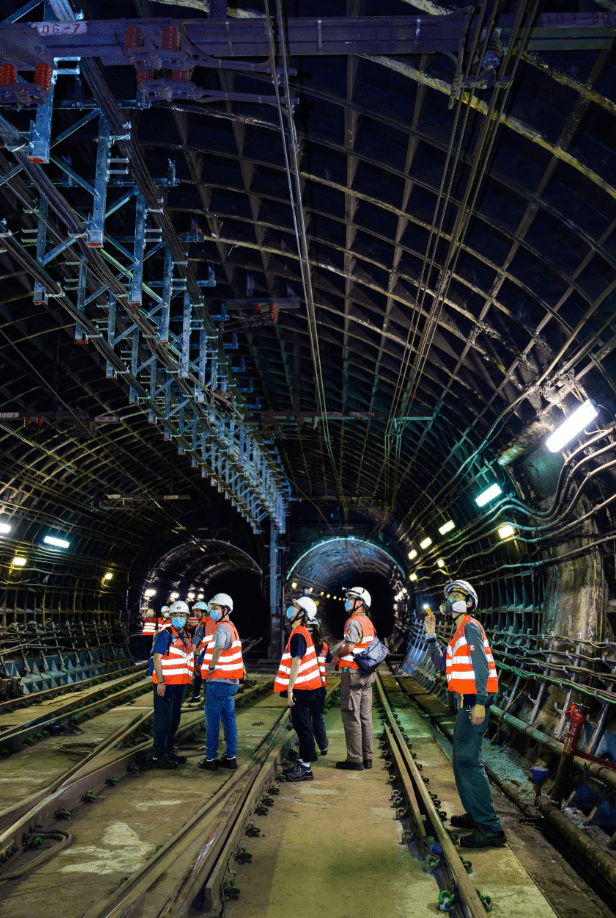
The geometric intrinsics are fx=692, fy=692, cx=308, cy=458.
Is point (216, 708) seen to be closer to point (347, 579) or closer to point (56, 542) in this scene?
point (56, 542)

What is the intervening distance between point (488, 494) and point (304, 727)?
6.17m

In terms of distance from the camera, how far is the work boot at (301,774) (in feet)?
24.4

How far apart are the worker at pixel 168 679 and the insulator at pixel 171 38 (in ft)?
18.6

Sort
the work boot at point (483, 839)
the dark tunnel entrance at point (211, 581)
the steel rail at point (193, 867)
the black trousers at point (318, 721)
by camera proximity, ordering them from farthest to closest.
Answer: the dark tunnel entrance at point (211, 581) → the black trousers at point (318, 721) → the work boot at point (483, 839) → the steel rail at point (193, 867)

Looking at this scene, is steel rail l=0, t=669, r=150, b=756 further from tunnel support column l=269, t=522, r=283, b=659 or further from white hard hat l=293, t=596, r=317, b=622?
tunnel support column l=269, t=522, r=283, b=659

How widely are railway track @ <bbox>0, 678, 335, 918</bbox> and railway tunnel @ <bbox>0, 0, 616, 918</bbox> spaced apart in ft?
0.10

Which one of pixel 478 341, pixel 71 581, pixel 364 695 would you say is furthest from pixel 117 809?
pixel 71 581

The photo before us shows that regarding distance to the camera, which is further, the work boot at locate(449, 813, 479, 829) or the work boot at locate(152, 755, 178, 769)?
the work boot at locate(152, 755, 178, 769)

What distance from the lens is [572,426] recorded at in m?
7.89

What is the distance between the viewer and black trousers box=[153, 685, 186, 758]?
7.80 metres

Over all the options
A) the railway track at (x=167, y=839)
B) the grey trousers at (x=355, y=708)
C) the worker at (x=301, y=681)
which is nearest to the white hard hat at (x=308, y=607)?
the worker at (x=301, y=681)

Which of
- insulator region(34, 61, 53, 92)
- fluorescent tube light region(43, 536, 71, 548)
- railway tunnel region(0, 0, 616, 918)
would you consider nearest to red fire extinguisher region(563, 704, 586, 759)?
railway tunnel region(0, 0, 616, 918)

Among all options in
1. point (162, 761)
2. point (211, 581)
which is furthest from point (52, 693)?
point (211, 581)

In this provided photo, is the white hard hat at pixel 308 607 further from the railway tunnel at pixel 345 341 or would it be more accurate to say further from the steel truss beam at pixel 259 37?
the steel truss beam at pixel 259 37
